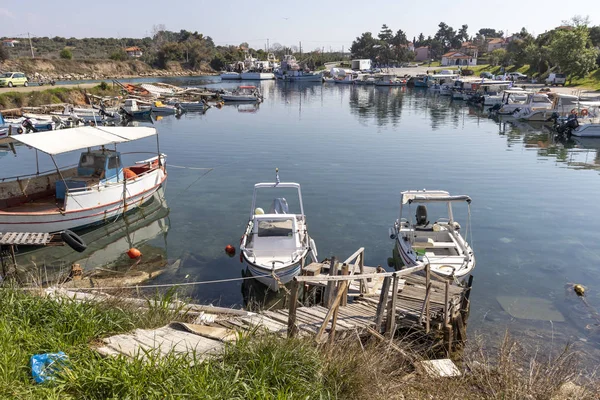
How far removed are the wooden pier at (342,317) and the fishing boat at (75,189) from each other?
9.07m

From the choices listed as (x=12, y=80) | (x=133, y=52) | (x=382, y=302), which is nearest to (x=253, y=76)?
(x=133, y=52)

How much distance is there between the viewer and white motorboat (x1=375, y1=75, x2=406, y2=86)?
98.1 metres

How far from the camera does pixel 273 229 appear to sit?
49.4ft

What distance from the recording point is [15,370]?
19.4ft

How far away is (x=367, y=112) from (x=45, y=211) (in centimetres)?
4797

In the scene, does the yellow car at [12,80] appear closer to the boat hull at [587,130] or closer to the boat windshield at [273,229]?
the boat windshield at [273,229]

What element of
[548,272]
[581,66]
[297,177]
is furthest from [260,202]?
[581,66]

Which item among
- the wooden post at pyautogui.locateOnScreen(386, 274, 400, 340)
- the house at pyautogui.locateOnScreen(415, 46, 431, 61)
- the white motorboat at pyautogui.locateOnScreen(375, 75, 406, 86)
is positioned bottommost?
the wooden post at pyautogui.locateOnScreen(386, 274, 400, 340)

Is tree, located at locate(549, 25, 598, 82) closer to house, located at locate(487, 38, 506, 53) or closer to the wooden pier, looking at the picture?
the wooden pier

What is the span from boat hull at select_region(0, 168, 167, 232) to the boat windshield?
7.91m

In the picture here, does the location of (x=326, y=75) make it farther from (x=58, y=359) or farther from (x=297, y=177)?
(x=58, y=359)

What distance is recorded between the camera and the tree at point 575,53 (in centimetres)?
7031

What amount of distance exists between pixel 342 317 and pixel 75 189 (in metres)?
13.0

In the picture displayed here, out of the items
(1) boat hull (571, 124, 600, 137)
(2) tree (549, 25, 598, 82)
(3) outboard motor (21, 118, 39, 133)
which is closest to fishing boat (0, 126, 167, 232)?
(3) outboard motor (21, 118, 39, 133)
